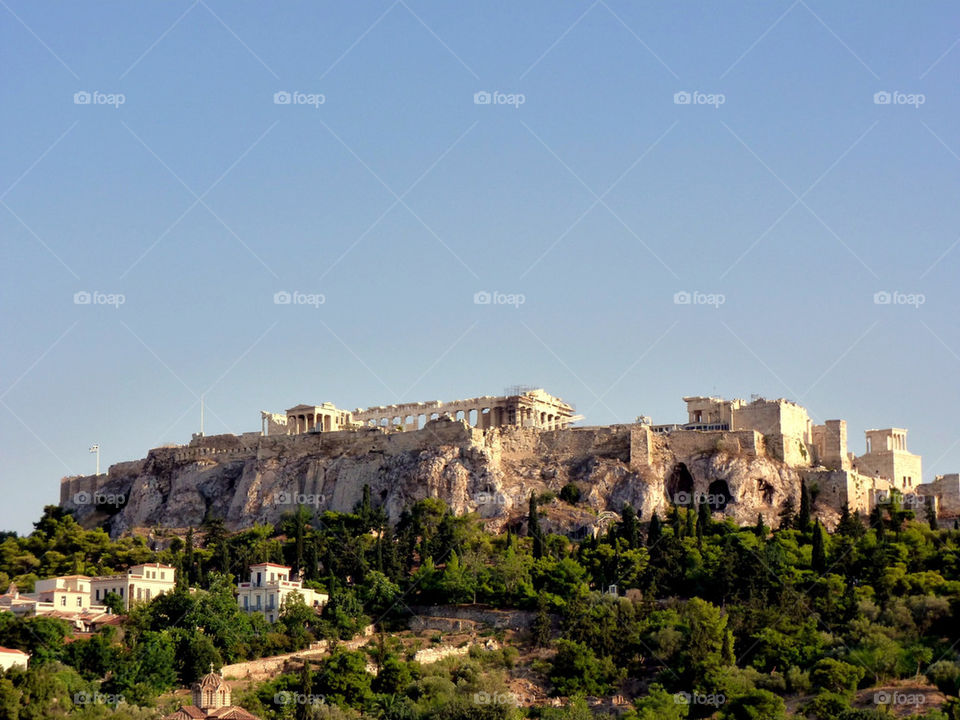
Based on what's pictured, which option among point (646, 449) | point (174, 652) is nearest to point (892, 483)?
point (646, 449)

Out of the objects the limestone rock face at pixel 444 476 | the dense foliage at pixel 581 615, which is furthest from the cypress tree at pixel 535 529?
the limestone rock face at pixel 444 476

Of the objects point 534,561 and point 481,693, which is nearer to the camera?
point 481,693

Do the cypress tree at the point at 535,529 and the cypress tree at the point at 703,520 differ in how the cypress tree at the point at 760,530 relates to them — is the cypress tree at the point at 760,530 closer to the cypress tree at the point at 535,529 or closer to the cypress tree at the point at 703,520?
the cypress tree at the point at 703,520

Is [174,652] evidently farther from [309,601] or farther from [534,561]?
[534,561]

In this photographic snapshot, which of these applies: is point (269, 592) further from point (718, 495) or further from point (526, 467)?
point (718, 495)

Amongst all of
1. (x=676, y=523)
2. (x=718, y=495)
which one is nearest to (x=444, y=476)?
(x=676, y=523)
